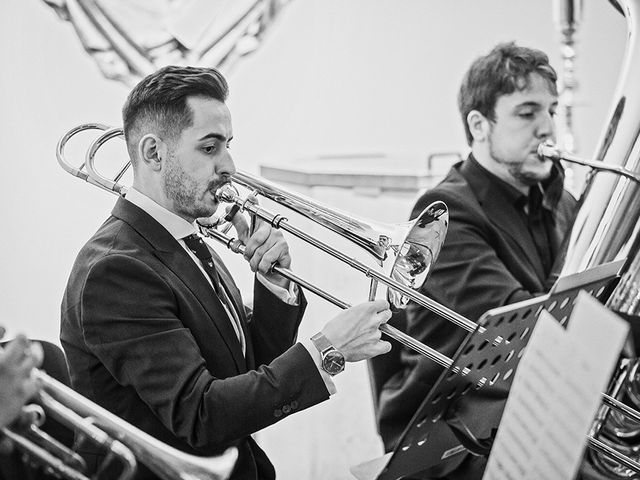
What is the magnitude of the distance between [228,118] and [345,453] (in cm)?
185

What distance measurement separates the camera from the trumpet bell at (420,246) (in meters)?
1.85

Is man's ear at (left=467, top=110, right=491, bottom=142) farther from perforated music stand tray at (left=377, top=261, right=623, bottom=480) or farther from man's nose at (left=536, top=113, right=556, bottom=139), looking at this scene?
perforated music stand tray at (left=377, top=261, right=623, bottom=480)

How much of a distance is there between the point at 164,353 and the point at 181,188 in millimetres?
304

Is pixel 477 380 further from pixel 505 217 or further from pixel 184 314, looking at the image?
pixel 505 217

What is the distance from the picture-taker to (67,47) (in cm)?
293

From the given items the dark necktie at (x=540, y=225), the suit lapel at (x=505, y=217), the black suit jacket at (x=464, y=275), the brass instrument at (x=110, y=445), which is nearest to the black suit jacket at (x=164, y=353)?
the brass instrument at (x=110, y=445)

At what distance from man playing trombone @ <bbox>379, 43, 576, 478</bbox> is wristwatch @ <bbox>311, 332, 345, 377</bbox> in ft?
1.89

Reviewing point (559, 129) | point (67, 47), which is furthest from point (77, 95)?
point (559, 129)

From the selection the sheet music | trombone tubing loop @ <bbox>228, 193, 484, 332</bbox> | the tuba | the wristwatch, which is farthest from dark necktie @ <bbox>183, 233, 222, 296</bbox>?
the sheet music

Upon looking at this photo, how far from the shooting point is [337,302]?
6.01 ft

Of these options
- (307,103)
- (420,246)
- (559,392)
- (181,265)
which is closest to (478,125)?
(420,246)

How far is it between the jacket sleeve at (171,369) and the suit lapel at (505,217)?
915 millimetres

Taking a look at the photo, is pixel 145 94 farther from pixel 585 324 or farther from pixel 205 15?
pixel 205 15

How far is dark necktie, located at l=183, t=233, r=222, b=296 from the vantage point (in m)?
1.79
